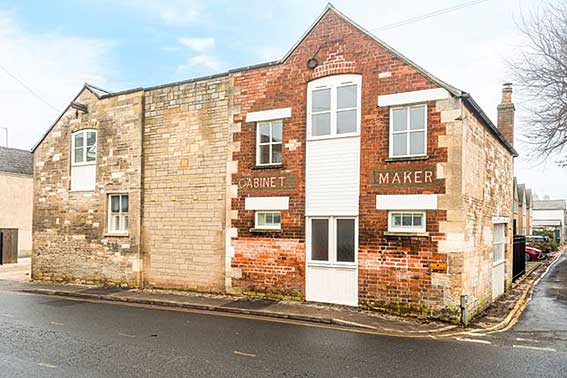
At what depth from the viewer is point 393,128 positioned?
1139 centimetres

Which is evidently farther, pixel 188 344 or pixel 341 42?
pixel 341 42

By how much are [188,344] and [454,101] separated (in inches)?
314

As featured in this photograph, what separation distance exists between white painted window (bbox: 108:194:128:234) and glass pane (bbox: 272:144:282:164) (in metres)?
6.00

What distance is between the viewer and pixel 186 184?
47.4 feet

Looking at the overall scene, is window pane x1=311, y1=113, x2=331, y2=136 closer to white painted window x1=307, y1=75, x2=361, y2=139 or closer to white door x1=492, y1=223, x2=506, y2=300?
white painted window x1=307, y1=75, x2=361, y2=139

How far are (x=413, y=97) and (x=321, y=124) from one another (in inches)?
101

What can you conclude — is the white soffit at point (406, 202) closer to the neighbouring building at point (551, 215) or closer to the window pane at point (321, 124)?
the window pane at point (321, 124)

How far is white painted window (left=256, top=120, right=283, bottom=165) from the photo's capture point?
13.0 metres

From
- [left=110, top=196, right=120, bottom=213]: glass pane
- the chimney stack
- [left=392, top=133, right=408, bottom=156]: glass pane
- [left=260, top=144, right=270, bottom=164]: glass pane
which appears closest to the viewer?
[left=392, top=133, right=408, bottom=156]: glass pane

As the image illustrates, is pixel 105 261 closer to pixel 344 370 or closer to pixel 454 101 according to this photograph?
pixel 344 370

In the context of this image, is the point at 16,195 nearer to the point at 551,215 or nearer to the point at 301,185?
the point at 301,185

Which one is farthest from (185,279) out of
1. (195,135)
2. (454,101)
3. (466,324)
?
(454,101)

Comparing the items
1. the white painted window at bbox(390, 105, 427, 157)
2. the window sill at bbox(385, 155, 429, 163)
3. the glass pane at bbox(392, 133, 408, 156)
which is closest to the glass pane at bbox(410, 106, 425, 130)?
the white painted window at bbox(390, 105, 427, 157)

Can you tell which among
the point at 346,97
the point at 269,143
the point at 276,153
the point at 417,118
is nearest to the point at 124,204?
the point at 269,143
